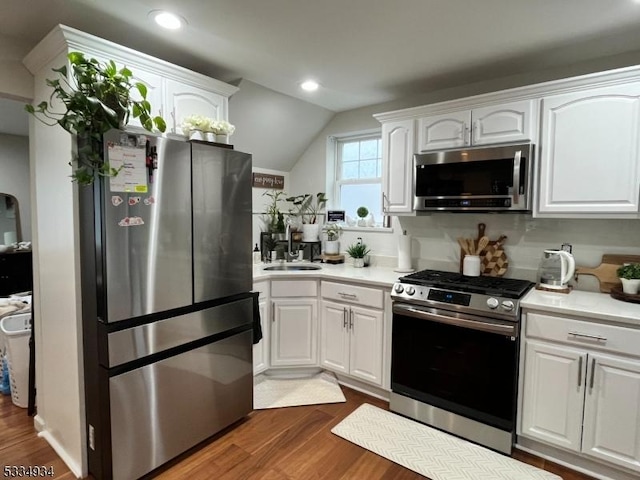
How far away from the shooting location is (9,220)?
520 centimetres

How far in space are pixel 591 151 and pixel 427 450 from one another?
6.70 ft

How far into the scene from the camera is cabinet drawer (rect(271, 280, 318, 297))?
2990mm

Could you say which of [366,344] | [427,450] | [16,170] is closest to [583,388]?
[427,450]

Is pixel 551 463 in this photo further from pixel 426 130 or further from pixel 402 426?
pixel 426 130

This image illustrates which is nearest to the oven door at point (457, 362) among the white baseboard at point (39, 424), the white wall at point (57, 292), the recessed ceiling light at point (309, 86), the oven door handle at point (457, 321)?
the oven door handle at point (457, 321)

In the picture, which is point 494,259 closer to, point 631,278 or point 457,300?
point 457,300

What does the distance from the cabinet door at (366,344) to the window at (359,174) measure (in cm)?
107

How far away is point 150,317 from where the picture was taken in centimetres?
193

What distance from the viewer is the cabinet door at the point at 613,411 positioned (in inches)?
73.4

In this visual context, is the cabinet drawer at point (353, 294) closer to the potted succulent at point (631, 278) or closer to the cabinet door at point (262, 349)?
the cabinet door at point (262, 349)

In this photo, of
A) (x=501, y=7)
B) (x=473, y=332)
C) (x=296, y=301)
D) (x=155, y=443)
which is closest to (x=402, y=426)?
(x=473, y=332)

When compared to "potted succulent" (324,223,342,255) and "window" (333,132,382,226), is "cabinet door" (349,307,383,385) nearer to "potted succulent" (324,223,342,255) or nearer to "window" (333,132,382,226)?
"potted succulent" (324,223,342,255)

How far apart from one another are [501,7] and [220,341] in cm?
238

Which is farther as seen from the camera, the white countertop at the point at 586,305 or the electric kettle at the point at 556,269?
the electric kettle at the point at 556,269
